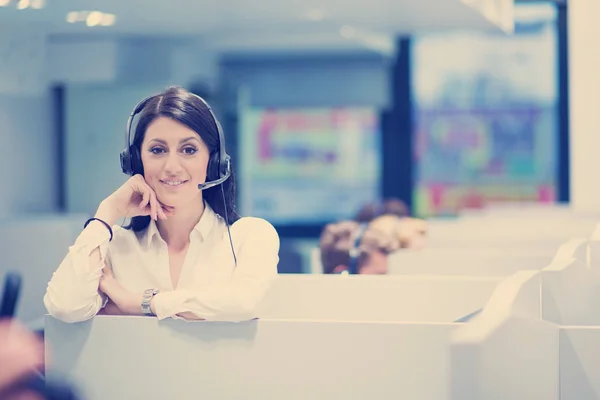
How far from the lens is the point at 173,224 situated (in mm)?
2006

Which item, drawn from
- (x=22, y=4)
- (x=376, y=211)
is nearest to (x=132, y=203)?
(x=22, y=4)

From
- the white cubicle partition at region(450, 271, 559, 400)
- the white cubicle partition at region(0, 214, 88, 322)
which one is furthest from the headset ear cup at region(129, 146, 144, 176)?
the white cubicle partition at region(0, 214, 88, 322)

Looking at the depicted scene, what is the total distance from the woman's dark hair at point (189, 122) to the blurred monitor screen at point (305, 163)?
596cm

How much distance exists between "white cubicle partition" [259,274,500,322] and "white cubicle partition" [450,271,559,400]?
49cm

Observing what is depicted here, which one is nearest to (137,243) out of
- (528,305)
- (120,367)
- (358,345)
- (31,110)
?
(120,367)

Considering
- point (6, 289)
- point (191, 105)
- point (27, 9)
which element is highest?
point (27, 9)

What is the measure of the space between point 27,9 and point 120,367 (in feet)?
9.62

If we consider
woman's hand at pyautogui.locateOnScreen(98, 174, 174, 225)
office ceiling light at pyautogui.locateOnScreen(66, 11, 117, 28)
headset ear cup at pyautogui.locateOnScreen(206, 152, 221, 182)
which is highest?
office ceiling light at pyautogui.locateOnScreen(66, 11, 117, 28)

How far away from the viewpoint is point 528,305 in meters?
1.62

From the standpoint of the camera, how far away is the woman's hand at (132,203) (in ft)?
6.23

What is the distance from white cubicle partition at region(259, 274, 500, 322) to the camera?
221 centimetres

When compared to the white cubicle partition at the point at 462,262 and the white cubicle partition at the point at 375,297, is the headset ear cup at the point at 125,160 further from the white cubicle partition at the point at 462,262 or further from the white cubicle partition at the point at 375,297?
the white cubicle partition at the point at 462,262

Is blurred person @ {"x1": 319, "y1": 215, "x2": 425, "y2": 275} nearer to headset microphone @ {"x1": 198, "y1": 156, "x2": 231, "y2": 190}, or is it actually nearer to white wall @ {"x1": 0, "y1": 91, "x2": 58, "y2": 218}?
headset microphone @ {"x1": 198, "y1": 156, "x2": 231, "y2": 190}

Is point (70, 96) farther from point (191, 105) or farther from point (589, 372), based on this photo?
point (589, 372)
